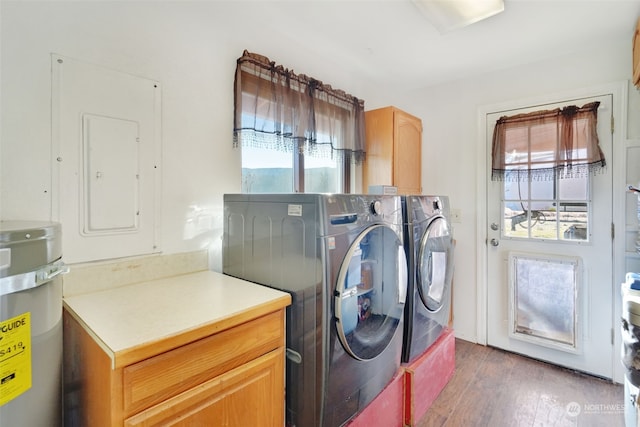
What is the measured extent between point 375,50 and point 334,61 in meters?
0.34

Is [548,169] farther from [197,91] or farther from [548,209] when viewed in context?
[197,91]

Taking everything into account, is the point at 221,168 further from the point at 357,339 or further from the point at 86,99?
the point at 357,339

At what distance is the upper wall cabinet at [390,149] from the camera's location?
2486mm

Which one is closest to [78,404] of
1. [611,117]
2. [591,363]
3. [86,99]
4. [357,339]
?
[357,339]

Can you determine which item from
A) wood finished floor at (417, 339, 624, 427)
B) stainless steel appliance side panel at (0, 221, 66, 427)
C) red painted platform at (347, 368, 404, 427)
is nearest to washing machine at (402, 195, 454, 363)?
red painted platform at (347, 368, 404, 427)

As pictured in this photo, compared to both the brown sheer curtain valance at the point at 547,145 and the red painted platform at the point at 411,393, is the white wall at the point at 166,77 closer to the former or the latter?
the red painted platform at the point at 411,393

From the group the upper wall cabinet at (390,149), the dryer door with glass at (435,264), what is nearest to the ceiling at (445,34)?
the upper wall cabinet at (390,149)

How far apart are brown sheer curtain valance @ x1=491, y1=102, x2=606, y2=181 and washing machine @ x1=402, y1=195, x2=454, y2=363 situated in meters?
0.80

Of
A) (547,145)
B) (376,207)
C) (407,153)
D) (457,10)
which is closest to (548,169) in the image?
(547,145)

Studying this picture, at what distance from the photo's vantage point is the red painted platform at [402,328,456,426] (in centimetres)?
168

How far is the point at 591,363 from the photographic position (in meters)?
2.21

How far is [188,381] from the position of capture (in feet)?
2.96

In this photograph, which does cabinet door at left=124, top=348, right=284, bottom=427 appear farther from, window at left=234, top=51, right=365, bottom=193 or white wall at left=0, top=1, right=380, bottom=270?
window at left=234, top=51, right=365, bottom=193

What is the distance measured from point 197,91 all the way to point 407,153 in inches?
68.0
